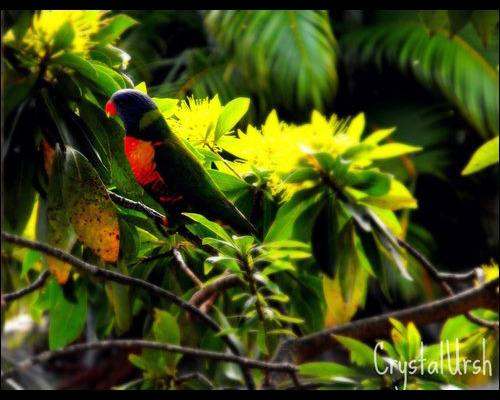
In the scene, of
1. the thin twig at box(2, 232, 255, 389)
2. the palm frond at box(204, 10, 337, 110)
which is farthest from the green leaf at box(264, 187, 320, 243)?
the palm frond at box(204, 10, 337, 110)

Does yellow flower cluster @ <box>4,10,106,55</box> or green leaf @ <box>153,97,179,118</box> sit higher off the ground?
yellow flower cluster @ <box>4,10,106,55</box>

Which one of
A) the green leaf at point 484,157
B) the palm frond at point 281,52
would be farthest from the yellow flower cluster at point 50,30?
the palm frond at point 281,52

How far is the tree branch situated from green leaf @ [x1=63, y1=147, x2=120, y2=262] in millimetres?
389

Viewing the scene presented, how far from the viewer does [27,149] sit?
1.86ft

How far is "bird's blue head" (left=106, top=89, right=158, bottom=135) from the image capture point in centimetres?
50

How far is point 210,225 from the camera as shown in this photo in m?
0.53

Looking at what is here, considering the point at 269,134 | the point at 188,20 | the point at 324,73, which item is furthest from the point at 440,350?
the point at 324,73

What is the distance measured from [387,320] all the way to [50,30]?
565 millimetres

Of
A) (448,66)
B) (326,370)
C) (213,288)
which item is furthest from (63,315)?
(448,66)

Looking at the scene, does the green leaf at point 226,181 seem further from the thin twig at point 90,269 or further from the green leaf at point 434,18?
the green leaf at point 434,18

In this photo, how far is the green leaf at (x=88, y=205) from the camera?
52 centimetres

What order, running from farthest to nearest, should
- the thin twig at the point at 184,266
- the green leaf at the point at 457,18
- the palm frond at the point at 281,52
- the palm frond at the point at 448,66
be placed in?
the palm frond at the point at 448,66, the palm frond at the point at 281,52, the green leaf at the point at 457,18, the thin twig at the point at 184,266

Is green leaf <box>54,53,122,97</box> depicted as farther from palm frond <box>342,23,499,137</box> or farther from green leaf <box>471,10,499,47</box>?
palm frond <box>342,23,499,137</box>

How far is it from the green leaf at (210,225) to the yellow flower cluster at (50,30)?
162 mm
